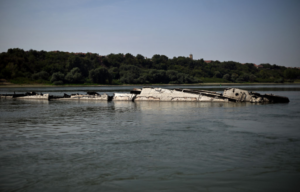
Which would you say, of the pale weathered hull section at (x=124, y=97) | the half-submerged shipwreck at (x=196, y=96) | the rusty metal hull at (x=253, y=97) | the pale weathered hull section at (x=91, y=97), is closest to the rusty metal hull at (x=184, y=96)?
the half-submerged shipwreck at (x=196, y=96)

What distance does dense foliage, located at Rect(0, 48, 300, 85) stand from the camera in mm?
114375

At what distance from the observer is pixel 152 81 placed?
130250 millimetres

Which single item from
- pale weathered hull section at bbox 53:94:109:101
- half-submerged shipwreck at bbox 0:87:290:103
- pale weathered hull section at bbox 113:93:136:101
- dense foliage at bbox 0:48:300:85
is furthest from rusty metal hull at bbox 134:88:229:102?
dense foliage at bbox 0:48:300:85

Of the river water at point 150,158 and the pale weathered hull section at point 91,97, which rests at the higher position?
the pale weathered hull section at point 91,97

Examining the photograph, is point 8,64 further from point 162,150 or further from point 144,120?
point 162,150

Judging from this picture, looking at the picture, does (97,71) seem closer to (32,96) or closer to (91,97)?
(32,96)

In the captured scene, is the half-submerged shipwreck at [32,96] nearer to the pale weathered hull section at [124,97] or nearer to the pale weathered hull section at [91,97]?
the pale weathered hull section at [91,97]

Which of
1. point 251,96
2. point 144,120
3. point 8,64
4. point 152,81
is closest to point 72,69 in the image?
point 8,64

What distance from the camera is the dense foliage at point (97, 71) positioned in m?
114

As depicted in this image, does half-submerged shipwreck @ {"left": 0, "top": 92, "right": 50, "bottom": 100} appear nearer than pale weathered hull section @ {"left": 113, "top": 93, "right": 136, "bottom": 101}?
No

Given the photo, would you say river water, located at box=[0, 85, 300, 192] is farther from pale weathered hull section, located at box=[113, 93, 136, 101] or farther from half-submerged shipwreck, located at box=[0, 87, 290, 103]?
pale weathered hull section, located at box=[113, 93, 136, 101]

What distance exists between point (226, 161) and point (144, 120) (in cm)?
1113

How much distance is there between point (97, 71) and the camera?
116438mm

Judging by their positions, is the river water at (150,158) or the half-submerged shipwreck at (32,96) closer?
the river water at (150,158)
